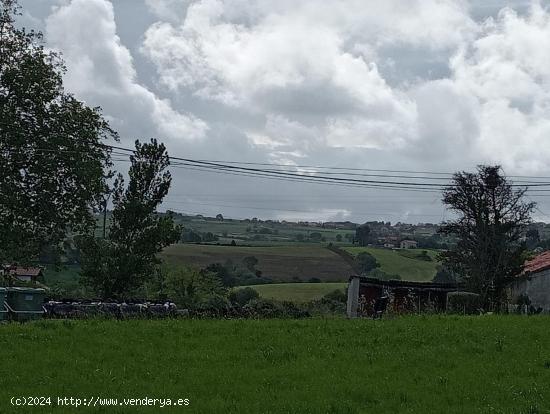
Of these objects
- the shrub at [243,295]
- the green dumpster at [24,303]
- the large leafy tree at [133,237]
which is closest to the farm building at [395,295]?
the large leafy tree at [133,237]

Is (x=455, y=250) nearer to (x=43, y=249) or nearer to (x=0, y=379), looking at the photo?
(x=43, y=249)

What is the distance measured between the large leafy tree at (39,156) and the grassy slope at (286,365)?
1228cm

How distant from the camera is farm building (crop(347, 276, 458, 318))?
95.7ft

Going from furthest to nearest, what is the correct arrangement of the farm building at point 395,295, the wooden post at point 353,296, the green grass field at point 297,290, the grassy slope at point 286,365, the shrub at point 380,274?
the shrub at point 380,274
the green grass field at point 297,290
the wooden post at point 353,296
the farm building at point 395,295
the grassy slope at point 286,365

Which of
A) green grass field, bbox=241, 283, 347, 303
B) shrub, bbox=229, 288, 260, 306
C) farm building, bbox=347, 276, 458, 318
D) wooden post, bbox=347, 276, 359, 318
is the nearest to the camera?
farm building, bbox=347, 276, 458, 318

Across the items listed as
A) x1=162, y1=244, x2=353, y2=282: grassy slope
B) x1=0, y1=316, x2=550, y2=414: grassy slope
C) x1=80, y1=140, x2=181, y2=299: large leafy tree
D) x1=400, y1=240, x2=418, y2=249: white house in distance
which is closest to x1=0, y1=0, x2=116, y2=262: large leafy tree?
x1=80, y1=140, x2=181, y2=299: large leafy tree

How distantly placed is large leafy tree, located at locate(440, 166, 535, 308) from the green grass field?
1834 cm

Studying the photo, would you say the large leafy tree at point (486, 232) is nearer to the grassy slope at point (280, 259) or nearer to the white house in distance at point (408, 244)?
the grassy slope at point (280, 259)

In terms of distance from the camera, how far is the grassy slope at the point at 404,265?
69562 millimetres

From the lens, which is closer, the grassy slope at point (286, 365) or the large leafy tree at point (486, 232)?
the grassy slope at point (286, 365)

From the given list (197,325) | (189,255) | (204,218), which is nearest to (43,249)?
(197,325)

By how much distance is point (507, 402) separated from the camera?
33.9 ft

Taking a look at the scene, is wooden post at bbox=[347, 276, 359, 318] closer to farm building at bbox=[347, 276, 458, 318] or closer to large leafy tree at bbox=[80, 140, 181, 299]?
farm building at bbox=[347, 276, 458, 318]

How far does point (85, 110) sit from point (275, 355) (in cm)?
2053
